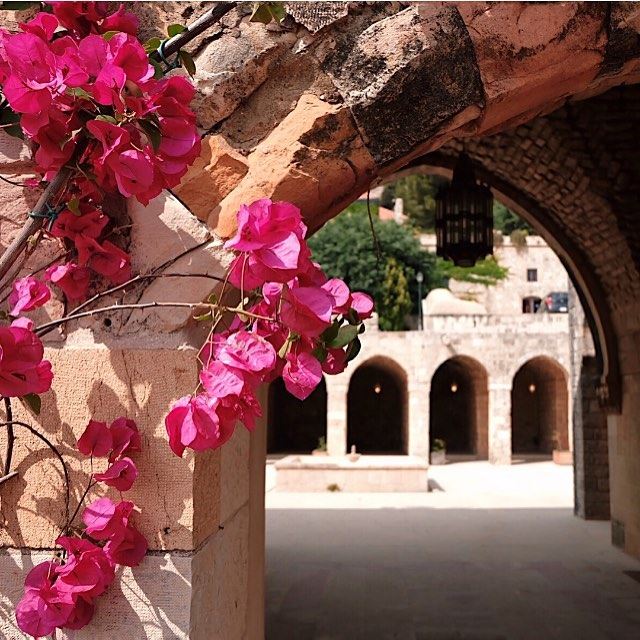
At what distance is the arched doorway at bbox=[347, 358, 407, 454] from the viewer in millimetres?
24422

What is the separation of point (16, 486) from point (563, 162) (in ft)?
17.1

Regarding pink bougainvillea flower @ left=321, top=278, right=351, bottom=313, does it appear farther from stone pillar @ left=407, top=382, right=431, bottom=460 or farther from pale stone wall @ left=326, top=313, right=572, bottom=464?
stone pillar @ left=407, top=382, right=431, bottom=460

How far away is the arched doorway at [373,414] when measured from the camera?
24422 millimetres

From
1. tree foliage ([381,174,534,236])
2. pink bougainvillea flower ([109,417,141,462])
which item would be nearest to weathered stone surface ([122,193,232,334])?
pink bougainvillea flower ([109,417,141,462])

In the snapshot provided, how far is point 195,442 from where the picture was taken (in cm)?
117

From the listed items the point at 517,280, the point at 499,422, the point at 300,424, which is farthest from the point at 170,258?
the point at 517,280

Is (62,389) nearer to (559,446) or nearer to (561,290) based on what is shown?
(559,446)

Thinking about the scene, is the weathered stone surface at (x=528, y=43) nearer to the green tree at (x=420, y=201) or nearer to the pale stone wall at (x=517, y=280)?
the pale stone wall at (x=517, y=280)

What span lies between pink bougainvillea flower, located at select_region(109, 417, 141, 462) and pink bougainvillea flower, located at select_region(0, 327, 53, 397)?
0.87 ft

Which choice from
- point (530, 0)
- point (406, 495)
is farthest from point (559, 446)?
point (530, 0)

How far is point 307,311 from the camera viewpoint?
3.76 feet

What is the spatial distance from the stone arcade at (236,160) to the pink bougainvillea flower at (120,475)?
0.10m

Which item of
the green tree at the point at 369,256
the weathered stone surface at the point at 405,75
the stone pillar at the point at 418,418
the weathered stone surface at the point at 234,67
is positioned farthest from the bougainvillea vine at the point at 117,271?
the green tree at the point at 369,256

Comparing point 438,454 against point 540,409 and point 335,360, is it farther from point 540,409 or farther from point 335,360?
point 335,360
